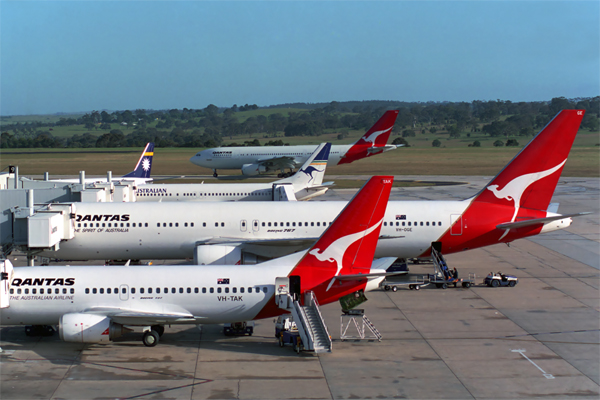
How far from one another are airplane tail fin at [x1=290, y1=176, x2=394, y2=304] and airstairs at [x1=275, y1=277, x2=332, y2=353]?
614 millimetres

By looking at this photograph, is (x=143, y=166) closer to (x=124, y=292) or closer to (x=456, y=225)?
(x=456, y=225)

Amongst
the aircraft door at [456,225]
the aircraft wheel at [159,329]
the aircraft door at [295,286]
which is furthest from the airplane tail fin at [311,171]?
the aircraft wheel at [159,329]

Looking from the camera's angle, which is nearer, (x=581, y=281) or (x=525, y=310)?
(x=525, y=310)

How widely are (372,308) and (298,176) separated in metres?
32.1

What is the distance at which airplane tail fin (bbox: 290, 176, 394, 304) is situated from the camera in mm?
24422

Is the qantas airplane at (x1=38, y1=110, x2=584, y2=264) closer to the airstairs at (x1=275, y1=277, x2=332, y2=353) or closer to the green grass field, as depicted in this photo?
the airstairs at (x1=275, y1=277, x2=332, y2=353)

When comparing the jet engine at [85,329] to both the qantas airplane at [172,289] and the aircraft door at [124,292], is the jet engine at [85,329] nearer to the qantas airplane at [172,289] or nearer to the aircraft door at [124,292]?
the qantas airplane at [172,289]

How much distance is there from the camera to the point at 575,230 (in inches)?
1965

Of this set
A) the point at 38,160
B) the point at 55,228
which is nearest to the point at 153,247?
the point at 55,228

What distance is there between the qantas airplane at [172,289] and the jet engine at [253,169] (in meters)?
77.1

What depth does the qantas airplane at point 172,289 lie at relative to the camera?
23.6m

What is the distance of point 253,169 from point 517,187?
2756 inches

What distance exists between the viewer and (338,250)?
80.8ft

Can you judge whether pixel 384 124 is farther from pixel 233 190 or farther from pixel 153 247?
pixel 153 247
